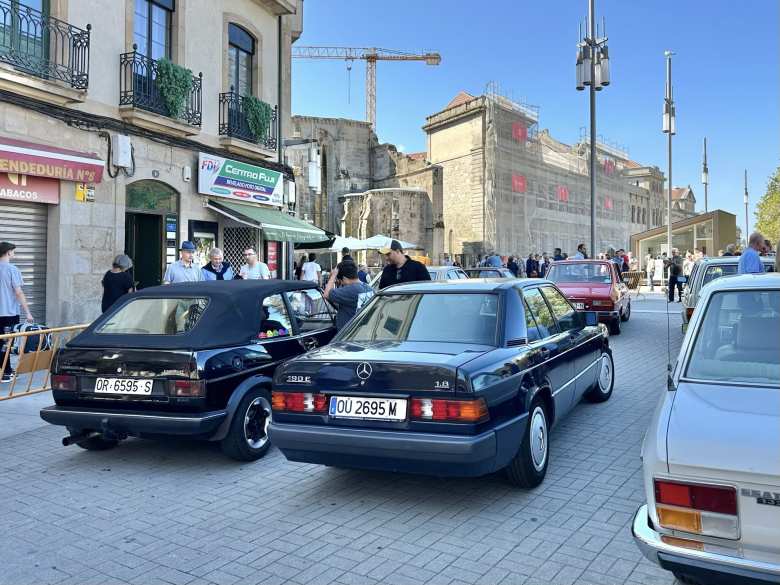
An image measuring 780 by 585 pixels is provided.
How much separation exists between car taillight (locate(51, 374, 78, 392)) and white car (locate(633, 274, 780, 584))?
439 centimetres

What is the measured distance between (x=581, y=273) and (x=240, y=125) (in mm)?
8929

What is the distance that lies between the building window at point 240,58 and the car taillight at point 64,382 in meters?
12.0

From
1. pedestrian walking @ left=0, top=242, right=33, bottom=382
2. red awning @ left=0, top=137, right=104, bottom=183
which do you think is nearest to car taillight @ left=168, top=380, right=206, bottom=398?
pedestrian walking @ left=0, top=242, right=33, bottom=382

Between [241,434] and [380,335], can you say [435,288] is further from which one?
[241,434]

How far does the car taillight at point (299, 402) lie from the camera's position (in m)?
4.16

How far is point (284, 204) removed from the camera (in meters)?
18.1

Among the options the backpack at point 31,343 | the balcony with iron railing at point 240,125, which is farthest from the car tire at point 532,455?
the balcony with iron railing at point 240,125

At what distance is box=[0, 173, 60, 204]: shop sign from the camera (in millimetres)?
9789

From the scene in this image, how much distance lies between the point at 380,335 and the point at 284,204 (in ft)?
45.9

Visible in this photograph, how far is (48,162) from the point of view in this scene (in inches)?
398

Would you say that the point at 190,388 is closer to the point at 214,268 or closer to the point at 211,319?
the point at 211,319

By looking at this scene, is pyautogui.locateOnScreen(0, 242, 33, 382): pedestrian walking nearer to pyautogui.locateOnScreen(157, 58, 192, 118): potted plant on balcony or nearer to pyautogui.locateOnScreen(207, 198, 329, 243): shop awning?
pyautogui.locateOnScreen(157, 58, 192, 118): potted plant on balcony

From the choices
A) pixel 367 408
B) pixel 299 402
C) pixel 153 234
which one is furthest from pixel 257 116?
pixel 367 408

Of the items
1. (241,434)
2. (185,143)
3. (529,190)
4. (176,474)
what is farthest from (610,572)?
(529,190)
